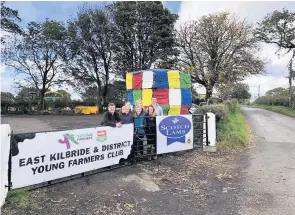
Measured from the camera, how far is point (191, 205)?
5.43 meters

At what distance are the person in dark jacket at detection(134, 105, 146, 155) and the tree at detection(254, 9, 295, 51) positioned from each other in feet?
99.3

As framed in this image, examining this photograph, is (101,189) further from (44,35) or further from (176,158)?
(44,35)

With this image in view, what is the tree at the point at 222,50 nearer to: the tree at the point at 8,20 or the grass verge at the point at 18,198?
the tree at the point at 8,20

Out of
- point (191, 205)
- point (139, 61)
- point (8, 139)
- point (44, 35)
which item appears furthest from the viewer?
point (139, 61)

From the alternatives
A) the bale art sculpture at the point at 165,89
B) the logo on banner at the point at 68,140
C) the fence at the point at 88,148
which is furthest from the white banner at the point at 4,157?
the bale art sculpture at the point at 165,89

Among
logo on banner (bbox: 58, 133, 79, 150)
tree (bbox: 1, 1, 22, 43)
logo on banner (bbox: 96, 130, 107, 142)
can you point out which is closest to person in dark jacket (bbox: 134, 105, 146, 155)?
logo on banner (bbox: 96, 130, 107, 142)

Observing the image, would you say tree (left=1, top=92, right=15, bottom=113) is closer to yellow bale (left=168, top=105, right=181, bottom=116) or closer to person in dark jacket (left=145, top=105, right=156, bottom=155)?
yellow bale (left=168, top=105, right=181, bottom=116)

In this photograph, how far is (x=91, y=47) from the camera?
36.7 meters

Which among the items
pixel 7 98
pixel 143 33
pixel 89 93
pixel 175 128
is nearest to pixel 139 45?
pixel 143 33

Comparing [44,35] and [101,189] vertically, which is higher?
[44,35]

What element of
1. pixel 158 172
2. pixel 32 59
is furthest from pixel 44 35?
pixel 158 172

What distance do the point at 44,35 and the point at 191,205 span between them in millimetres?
33371

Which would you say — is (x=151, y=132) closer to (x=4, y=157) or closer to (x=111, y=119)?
(x=111, y=119)

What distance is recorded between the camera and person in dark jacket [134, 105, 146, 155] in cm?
809
